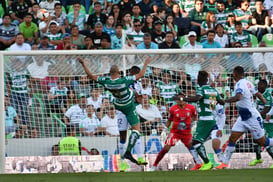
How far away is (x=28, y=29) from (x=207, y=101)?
567cm

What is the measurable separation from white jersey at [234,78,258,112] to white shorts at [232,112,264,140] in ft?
0.43

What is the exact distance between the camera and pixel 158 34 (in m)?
14.4

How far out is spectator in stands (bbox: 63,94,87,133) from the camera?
9.75 metres

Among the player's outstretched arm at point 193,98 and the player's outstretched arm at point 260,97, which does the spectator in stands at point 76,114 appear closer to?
the player's outstretched arm at point 193,98

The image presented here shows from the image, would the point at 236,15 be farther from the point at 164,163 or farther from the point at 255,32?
the point at 164,163

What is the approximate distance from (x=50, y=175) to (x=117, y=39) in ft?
21.0

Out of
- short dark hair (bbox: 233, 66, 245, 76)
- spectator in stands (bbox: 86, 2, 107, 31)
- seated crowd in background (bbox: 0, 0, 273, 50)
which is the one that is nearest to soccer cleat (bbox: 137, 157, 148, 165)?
short dark hair (bbox: 233, 66, 245, 76)

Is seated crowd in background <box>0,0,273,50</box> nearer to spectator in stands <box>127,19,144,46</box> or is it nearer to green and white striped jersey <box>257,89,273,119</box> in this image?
spectator in stands <box>127,19,144,46</box>

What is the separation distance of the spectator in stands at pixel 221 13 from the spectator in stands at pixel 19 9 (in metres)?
3.86

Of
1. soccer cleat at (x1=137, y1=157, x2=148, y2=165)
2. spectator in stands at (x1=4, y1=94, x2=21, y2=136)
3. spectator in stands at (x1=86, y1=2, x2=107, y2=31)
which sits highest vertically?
spectator in stands at (x1=86, y1=2, x2=107, y2=31)

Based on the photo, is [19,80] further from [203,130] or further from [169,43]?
[169,43]

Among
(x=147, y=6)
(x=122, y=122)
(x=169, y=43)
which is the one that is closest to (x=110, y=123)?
(x=122, y=122)

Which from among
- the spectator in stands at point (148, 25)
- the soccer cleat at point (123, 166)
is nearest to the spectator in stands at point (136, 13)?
the spectator in stands at point (148, 25)

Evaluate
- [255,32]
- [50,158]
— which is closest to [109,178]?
[50,158]
